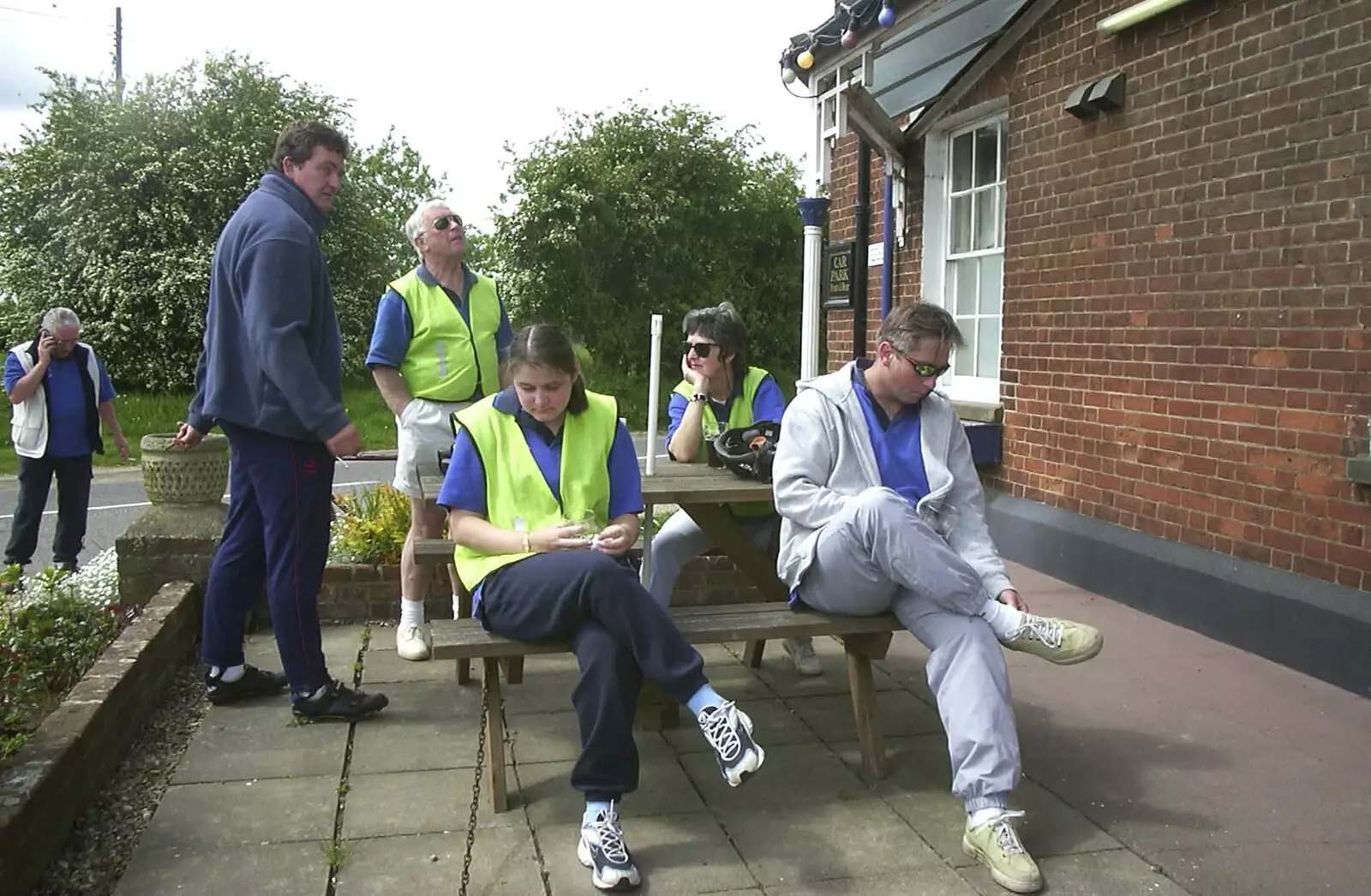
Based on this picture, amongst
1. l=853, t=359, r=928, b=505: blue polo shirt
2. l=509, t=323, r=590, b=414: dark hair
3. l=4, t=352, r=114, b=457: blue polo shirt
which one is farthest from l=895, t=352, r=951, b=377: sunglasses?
l=4, t=352, r=114, b=457: blue polo shirt

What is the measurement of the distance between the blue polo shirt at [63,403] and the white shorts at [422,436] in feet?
11.5

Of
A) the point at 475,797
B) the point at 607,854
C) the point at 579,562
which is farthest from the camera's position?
the point at 475,797

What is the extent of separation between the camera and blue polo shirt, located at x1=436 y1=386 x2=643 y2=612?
3.39 m

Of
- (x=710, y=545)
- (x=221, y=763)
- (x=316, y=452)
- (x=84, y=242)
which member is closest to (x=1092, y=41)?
(x=710, y=545)

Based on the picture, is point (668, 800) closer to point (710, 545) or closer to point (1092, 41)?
point (710, 545)

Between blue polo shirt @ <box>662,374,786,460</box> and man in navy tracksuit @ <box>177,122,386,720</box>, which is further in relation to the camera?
blue polo shirt @ <box>662,374,786,460</box>

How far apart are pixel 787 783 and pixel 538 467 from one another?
47.6 inches

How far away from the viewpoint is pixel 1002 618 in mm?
3299

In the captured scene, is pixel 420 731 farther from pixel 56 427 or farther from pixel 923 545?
pixel 56 427

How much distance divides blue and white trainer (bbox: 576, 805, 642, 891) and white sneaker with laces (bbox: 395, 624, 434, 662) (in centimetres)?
190

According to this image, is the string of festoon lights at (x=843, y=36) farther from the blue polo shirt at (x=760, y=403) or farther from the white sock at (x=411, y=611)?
the white sock at (x=411, y=611)

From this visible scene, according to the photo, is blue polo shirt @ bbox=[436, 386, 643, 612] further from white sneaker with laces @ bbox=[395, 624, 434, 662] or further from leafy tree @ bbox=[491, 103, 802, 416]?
leafy tree @ bbox=[491, 103, 802, 416]

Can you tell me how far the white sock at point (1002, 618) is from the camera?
3287mm

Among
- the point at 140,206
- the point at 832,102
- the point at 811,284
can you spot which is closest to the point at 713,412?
the point at 811,284
